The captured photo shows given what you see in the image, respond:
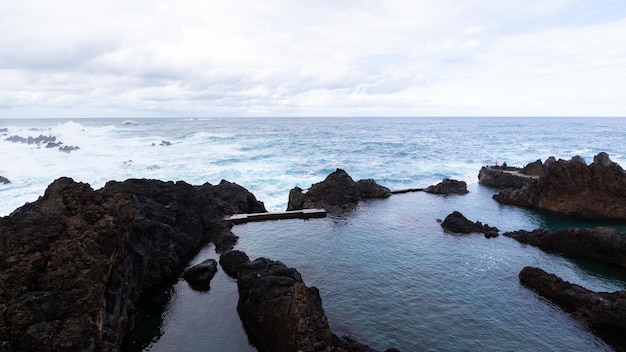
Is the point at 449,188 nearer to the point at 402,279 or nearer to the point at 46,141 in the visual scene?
the point at 402,279

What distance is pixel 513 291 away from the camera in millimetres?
26250

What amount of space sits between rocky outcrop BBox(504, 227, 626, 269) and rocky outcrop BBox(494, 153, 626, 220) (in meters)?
13.2

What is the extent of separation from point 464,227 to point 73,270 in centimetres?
3346

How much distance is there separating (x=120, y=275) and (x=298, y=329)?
10170 mm

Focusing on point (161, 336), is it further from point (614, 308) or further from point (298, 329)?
point (614, 308)

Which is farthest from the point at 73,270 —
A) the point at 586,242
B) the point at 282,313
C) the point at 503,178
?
the point at 503,178

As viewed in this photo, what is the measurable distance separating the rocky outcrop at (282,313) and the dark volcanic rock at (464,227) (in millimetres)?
21190

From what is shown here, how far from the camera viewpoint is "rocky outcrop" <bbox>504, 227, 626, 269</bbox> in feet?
104

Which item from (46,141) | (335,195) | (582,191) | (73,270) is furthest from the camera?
(46,141)

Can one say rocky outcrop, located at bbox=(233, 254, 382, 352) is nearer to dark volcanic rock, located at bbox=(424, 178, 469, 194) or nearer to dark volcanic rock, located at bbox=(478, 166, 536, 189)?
dark volcanic rock, located at bbox=(424, 178, 469, 194)

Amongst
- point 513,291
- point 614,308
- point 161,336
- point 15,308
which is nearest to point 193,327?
point 161,336

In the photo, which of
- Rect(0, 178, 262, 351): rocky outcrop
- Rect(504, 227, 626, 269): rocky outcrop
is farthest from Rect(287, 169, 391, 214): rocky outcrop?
Rect(0, 178, 262, 351): rocky outcrop

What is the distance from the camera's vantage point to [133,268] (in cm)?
2308

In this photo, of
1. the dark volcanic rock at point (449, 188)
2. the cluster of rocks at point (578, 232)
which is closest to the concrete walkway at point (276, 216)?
the cluster of rocks at point (578, 232)
